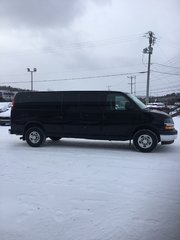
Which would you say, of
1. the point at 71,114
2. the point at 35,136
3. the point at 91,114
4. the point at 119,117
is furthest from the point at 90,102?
the point at 35,136

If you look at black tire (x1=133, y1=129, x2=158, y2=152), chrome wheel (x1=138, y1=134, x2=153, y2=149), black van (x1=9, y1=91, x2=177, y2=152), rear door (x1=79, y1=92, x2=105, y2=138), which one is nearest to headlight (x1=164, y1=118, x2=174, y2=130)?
black van (x1=9, y1=91, x2=177, y2=152)

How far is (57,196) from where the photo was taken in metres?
5.40

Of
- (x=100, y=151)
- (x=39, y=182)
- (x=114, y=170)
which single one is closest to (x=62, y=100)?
(x=100, y=151)

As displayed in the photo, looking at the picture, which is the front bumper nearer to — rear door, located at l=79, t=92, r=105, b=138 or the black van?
the black van

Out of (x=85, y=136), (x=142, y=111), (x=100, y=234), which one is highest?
(x=142, y=111)

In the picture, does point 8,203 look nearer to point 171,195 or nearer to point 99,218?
point 99,218

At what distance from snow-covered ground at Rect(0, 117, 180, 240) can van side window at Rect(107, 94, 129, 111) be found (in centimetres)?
143

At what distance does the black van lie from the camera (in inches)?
380

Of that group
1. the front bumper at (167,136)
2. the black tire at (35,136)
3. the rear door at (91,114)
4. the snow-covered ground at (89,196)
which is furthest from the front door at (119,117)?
the black tire at (35,136)

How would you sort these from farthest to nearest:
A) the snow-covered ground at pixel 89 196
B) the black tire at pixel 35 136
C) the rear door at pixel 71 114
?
the black tire at pixel 35 136, the rear door at pixel 71 114, the snow-covered ground at pixel 89 196

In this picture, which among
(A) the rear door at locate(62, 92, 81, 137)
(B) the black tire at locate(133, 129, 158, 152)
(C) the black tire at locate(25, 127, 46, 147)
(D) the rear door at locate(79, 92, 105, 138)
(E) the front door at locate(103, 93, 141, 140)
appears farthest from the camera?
(C) the black tire at locate(25, 127, 46, 147)

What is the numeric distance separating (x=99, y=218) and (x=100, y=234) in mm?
502

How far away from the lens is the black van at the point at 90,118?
9664 mm

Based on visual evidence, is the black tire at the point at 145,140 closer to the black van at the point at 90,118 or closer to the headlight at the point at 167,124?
the black van at the point at 90,118
